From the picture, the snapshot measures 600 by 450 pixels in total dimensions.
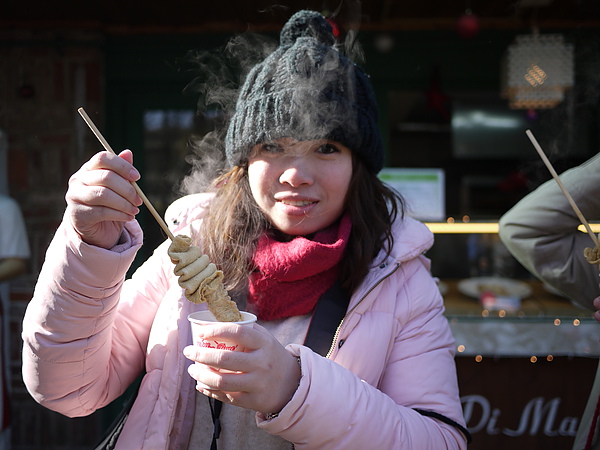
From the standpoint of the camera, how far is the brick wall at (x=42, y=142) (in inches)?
157

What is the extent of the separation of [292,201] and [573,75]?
294 cm

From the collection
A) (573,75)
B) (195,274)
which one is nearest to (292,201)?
(195,274)

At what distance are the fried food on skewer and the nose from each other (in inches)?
14.3

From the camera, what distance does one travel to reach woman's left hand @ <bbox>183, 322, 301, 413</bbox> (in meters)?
1.20

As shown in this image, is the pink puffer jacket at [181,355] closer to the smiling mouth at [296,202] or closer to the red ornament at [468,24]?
the smiling mouth at [296,202]

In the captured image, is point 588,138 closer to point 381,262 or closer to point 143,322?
point 381,262

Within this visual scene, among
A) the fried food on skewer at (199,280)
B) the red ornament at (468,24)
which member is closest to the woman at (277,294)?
the fried food on skewer at (199,280)

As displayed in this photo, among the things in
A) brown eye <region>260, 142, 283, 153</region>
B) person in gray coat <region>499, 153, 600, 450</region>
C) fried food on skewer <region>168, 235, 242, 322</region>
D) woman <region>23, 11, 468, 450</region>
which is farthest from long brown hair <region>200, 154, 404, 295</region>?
person in gray coat <region>499, 153, 600, 450</region>

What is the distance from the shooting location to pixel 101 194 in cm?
125

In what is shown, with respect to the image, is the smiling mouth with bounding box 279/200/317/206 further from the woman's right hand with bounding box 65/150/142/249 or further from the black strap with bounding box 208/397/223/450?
the black strap with bounding box 208/397/223/450

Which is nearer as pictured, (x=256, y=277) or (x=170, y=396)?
(x=170, y=396)

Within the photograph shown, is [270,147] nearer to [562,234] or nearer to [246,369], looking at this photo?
[246,369]

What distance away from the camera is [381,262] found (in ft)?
5.37

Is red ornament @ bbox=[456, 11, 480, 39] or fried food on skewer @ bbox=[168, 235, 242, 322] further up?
red ornament @ bbox=[456, 11, 480, 39]
